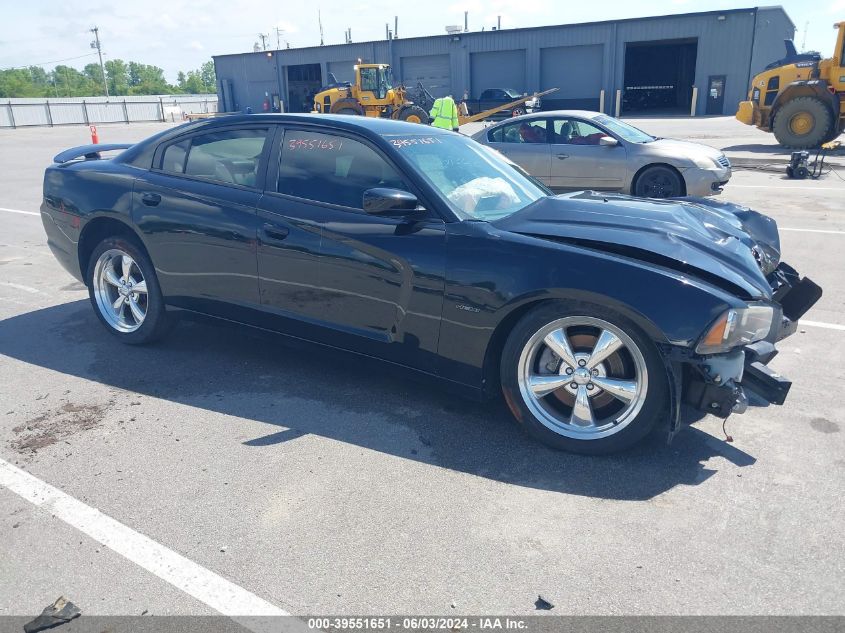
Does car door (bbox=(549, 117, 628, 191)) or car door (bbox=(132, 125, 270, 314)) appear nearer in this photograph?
car door (bbox=(132, 125, 270, 314))

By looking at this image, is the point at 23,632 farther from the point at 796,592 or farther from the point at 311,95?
the point at 311,95

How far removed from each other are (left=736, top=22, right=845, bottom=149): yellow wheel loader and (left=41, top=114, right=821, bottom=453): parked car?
1584 centimetres

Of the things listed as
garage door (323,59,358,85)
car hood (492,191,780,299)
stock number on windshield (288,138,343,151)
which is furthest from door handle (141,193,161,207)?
garage door (323,59,358,85)

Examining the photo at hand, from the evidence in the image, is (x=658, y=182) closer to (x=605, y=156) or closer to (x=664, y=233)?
(x=605, y=156)

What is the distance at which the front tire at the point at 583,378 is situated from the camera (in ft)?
11.0

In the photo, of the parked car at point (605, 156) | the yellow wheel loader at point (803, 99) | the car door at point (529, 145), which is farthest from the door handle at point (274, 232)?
the yellow wheel loader at point (803, 99)

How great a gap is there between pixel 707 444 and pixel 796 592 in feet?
3.88

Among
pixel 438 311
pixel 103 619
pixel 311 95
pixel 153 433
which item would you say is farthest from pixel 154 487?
pixel 311 95

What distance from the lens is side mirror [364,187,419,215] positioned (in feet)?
12.1

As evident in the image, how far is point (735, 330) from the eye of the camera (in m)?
3.21

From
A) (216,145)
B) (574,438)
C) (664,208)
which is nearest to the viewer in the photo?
(574,438)

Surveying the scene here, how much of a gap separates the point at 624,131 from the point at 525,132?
59.7 inches

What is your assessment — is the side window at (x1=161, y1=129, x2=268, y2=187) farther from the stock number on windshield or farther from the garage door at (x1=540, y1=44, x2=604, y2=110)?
the garage door at (x1=540, y1=44, x2=604, y2=110)

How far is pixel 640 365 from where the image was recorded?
3.34 m
